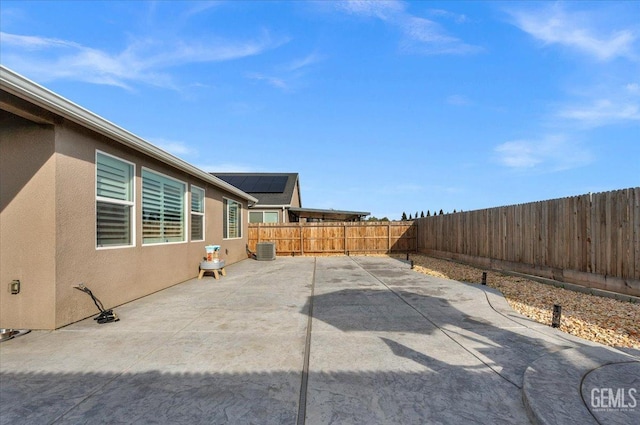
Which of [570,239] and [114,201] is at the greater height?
[114,201]

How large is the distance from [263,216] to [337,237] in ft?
15.8

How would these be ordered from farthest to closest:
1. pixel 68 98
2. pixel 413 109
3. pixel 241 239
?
pixel 241 239, pixel 413 109, pixel 68 98

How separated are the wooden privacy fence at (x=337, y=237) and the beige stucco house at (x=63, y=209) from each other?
10.7 m

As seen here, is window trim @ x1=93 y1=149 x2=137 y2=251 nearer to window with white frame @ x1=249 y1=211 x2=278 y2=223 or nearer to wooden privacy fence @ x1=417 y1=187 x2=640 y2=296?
wooden privacy fence @ x1=417 y1=187 x2=640 y2=296

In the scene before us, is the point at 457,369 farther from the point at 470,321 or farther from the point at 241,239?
the point at 241,239

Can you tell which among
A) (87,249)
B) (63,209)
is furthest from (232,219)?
(63,209)

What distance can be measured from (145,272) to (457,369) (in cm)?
617

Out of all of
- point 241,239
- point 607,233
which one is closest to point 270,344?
point 607,233

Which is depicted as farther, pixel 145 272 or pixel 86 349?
pixel 145 272

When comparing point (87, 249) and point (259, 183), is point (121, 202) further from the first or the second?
point (259, 183)

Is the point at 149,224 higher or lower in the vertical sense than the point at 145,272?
higher

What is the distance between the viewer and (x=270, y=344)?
3.70 meters

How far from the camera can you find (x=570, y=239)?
23.4 feet

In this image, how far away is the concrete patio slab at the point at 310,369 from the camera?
7.52 ft
